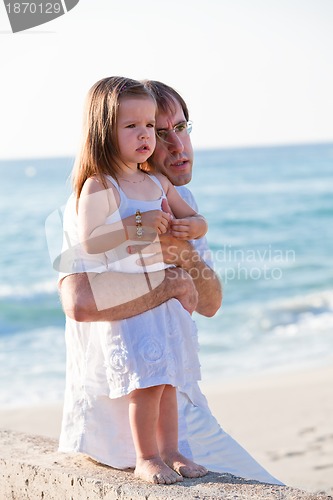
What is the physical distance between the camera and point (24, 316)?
12.9 meters

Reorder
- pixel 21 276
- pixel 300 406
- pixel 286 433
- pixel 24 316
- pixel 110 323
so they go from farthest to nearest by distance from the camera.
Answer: pixel 21 276, pixel 24 316, pixel 300 406, pixel 286 433, pixel 110 323

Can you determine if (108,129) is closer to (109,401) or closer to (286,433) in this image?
(109,401)

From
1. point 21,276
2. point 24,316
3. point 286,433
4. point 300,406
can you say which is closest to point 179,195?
point 286,433

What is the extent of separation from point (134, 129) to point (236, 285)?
38.3 feet

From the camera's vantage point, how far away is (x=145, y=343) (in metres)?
2.69

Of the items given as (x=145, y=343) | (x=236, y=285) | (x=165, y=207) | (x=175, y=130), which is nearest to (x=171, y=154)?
(x=175, y=130)

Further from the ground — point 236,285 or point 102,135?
point 102,135

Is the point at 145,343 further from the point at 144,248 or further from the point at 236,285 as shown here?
the point at 236,285

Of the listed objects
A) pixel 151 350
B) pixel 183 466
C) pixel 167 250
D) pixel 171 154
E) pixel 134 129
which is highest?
pixel 134 129

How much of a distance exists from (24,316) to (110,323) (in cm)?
1034

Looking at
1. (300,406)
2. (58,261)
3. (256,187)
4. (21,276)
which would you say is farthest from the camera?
(256,187)

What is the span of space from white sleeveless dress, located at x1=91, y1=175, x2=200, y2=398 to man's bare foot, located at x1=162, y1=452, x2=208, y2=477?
24 centimetres

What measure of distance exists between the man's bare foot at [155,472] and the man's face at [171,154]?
103 cm

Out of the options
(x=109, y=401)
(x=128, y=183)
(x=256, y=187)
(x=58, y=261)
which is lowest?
(x=256, y=187)
